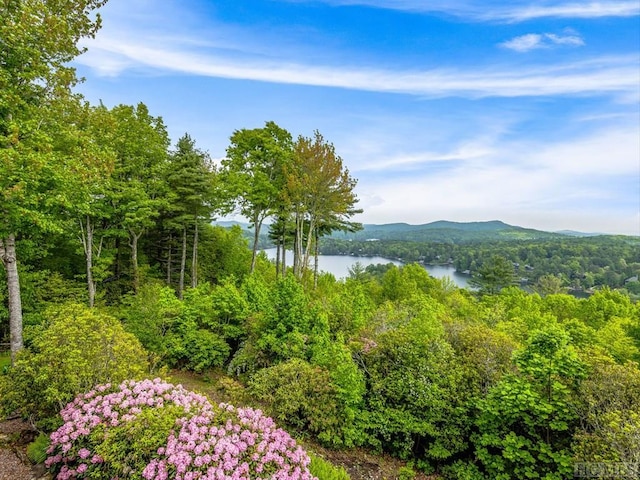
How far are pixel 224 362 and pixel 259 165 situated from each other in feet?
32.2

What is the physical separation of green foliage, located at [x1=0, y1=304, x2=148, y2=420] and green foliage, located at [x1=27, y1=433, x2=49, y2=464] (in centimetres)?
44

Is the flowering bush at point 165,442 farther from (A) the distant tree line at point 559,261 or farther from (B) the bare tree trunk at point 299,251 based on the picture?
(A) the distant tree line at point 559,261

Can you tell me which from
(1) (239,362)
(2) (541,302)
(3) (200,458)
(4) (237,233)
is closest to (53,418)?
(3) (200,458)

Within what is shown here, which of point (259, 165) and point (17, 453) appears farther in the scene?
point (259, 165)

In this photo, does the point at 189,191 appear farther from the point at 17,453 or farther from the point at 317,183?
the point at 17,453

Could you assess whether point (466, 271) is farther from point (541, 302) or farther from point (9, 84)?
point (9, 84)

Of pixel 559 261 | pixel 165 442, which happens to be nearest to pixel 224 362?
pixel 165 442

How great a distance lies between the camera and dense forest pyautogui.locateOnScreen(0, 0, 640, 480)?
4980 millimetres

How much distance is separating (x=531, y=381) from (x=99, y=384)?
30.4 feet

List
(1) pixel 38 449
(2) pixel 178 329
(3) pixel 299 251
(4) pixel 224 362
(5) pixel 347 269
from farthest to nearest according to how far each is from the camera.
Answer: (5) pixel 347 269 < (3) pixel 299 251 < (4) pixel 224 362 < (2) pixel 178 329 < (1) pixel 38 449

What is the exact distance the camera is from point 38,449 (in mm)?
5547

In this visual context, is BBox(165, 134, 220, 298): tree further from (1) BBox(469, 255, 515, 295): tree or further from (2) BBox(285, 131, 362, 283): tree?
(1) BBox(469, 255, 515, 295): tree

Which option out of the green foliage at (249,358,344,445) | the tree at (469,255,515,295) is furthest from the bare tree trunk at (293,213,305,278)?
the tree at (469,255,515,295)

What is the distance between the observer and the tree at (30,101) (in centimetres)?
708
